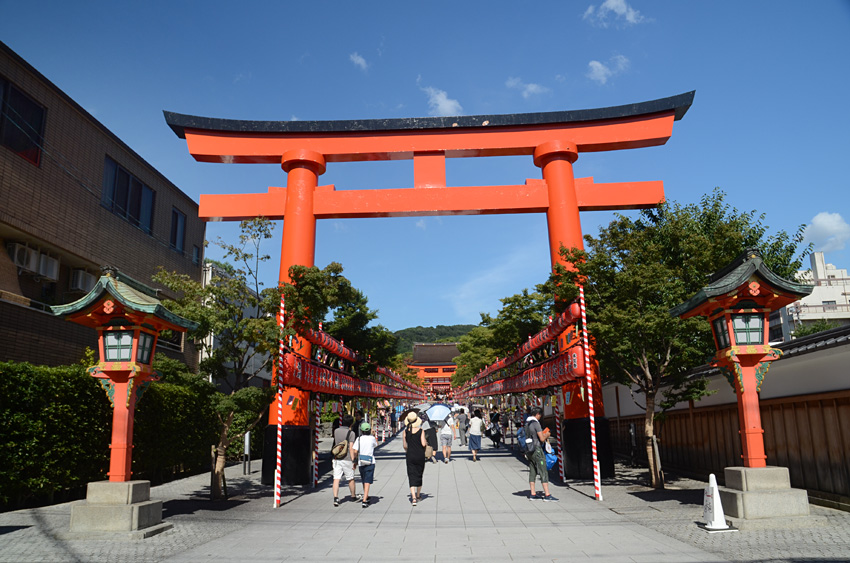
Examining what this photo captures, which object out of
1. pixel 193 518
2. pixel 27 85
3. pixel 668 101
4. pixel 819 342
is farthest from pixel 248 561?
pixel 668 101

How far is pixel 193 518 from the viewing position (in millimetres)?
10117

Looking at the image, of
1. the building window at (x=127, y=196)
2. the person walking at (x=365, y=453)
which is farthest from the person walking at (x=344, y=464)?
the building window at (x=127, y=196)

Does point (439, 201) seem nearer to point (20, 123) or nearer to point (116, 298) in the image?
point (116, 298)

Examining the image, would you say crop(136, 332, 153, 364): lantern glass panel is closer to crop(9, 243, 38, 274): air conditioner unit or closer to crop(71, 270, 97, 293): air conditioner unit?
crop(9, 243, 38, 274): air conditioner unit

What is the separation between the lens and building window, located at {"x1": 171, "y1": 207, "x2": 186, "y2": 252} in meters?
22.0

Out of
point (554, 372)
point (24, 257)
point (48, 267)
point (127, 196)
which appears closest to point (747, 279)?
point (554, 372)

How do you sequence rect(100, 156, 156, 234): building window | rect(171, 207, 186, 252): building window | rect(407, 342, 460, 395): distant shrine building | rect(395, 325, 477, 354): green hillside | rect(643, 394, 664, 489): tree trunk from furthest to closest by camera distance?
rect(395, 325, 477, 354): green hillside < rect(407, 342, 460, 395): distant shrine building < rect(171, 207, 186, 252): building window < rect(100, 156, 156, 234): building window < rect(643, 394, 664, 489): tree trunk

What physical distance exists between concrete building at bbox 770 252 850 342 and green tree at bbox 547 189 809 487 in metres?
34.9

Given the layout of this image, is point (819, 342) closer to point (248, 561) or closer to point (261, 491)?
point (248, 561)

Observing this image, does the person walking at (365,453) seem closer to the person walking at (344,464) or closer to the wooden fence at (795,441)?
the person walking at (344,464)

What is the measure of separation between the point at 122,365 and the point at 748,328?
10.3 m

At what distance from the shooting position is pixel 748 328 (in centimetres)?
940

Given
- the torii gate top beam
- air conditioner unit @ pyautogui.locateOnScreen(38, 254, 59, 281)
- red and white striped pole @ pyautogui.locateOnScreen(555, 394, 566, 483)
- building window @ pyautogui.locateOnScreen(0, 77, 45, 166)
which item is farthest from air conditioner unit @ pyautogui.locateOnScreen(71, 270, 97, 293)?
red and white striped pole @ pyautogui.locateOnScreen(555, 394, 566, 483)

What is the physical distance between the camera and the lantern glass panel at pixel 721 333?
9531 mm
